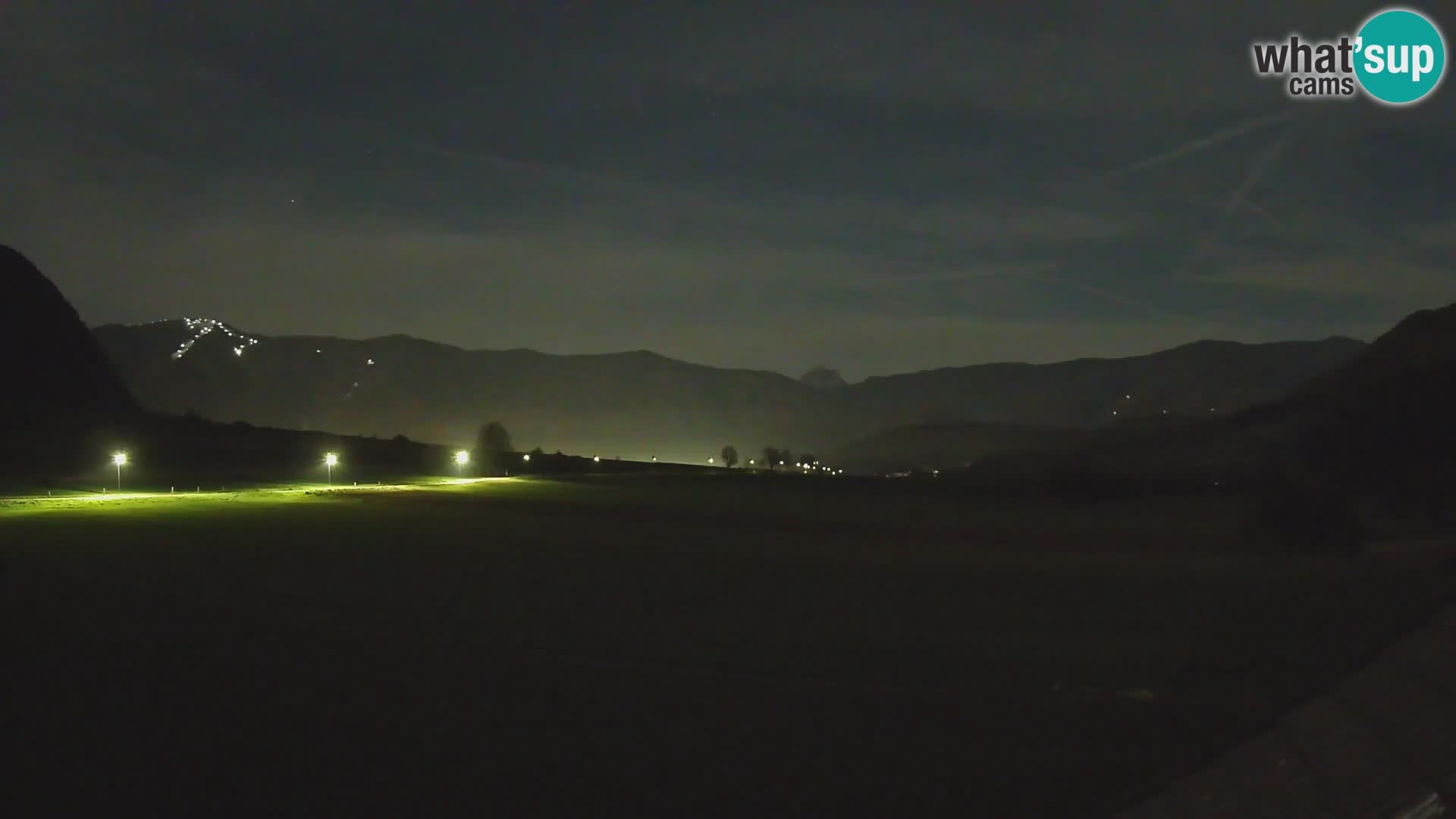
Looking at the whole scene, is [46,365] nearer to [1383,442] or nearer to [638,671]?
[1383,442]

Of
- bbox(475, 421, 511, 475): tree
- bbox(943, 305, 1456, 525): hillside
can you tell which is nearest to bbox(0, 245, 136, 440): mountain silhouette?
bbox(475, 421, 511, 475): tree

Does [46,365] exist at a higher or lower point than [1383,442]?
higher

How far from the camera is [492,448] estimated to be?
102 meters

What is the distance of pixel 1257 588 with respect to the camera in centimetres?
2170

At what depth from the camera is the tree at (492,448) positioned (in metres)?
89.7

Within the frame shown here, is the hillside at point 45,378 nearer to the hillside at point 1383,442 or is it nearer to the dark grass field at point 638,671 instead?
the dark grass field at point 638,671

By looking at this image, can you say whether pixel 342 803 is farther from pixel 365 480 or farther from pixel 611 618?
pixel 365 480

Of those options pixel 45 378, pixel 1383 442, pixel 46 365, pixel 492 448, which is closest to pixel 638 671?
pixel 1383 442

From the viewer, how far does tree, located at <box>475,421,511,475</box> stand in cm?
8969

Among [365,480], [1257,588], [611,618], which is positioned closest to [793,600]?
[611,618]

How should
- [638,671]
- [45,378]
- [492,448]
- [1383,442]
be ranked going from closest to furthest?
[638,671] < [1383,442] < [45,378] < [492,448]

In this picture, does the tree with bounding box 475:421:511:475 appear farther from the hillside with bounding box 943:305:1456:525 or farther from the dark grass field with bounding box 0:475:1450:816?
the dark grass field with bounding box 0:475:1450:816

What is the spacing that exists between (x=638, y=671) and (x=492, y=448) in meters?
90.4

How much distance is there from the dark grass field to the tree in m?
60.3
